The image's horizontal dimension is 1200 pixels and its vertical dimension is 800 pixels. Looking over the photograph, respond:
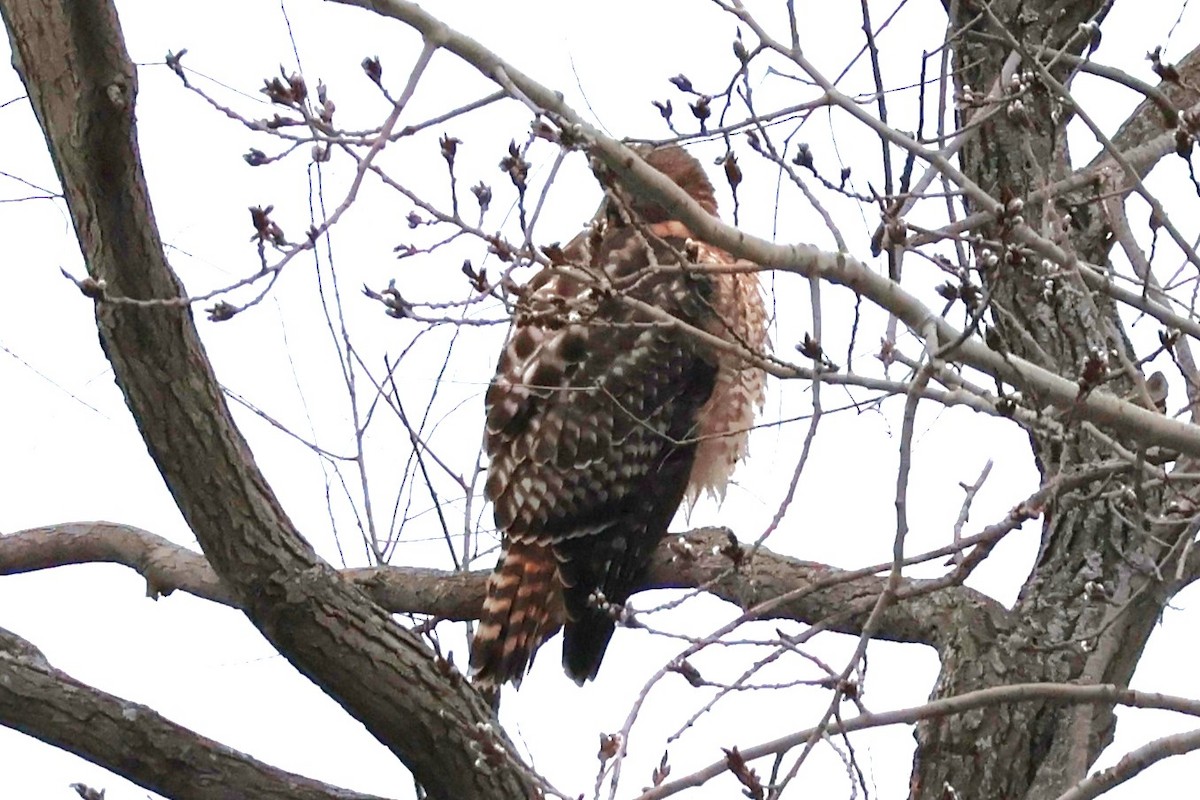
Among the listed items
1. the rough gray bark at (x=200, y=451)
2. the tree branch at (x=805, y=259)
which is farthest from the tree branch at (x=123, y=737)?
the tree branch at (x=805, y=259)

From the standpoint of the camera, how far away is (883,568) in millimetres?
2568

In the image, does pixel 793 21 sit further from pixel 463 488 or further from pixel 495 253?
pixel 463 488

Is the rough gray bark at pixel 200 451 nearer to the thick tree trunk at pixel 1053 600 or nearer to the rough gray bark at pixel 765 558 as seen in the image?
the rough gray bark at pixel 765 558

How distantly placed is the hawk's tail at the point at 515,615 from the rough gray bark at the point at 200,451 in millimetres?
991

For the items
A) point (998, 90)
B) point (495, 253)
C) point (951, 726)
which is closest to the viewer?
point (495, 253)

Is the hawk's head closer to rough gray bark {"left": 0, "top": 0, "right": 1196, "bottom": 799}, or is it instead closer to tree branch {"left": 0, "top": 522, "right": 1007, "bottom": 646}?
rough gray bark {"left": 0, "top": 0, "right": 1196, "bottom": 799}

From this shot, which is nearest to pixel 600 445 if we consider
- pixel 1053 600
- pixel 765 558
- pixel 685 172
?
pixel 765 558

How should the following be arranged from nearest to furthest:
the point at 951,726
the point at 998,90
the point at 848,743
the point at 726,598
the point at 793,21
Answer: the point at 848,743, the point at 793,21, the point at 998,90, the point at 951,726, the point at 726,598

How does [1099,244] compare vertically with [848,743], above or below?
above

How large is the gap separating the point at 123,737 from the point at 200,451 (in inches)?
24.2

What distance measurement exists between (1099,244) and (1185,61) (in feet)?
1.84

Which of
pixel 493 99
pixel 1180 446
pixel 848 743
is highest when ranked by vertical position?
pixel 493 99

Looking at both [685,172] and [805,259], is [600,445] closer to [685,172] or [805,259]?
[685,172]

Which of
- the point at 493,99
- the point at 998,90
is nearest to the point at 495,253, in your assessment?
the point at 493,99
